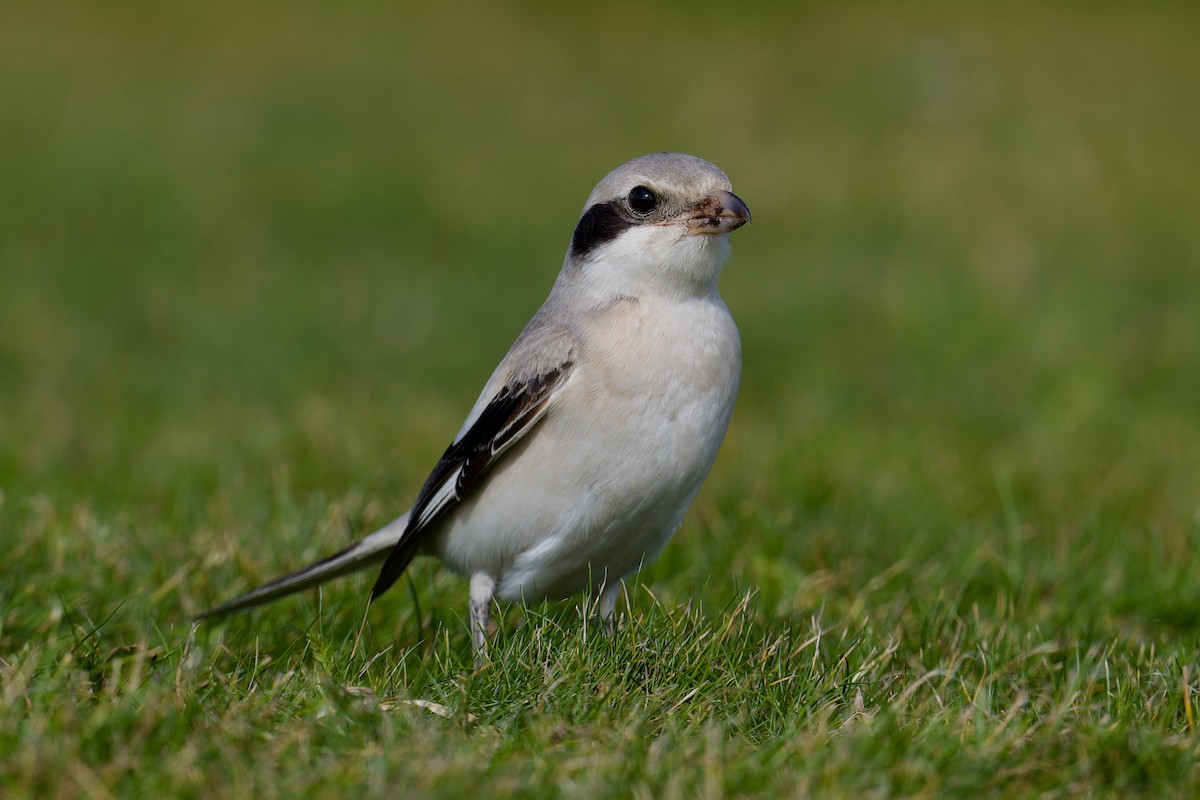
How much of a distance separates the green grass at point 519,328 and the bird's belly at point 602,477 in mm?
239

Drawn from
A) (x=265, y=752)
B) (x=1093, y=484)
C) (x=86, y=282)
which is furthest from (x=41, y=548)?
(x=86, y=282)

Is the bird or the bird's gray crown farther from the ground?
the bird's gray crown

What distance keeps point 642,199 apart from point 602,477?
0.98 metres

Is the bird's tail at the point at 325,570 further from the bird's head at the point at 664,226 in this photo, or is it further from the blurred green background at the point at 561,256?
the bird's head at the point at 664,226

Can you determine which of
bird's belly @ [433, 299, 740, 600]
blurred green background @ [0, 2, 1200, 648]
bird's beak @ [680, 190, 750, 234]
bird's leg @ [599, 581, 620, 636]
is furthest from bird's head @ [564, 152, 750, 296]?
blurred green background @ [0, 2, 1200, 648]

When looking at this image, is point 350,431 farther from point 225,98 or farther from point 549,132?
point 225,98

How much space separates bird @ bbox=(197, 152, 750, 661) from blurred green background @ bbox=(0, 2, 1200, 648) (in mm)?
485

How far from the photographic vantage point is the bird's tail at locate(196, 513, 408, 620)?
4.66 metres

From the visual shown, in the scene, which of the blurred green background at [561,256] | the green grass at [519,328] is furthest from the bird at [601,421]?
the blurred green background at [561,256]

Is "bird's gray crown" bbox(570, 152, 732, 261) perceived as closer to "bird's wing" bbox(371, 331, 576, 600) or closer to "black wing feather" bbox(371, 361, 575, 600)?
"bird's wing" bbox(371, 331, 576, 600)

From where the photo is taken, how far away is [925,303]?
1058cm

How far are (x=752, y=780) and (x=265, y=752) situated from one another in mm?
1108

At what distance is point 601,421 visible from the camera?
4.38 metres

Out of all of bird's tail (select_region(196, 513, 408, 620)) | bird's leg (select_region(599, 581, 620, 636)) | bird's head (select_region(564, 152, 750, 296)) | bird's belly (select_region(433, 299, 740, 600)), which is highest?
bird's head (select_region(564, 152, 750, 296))
